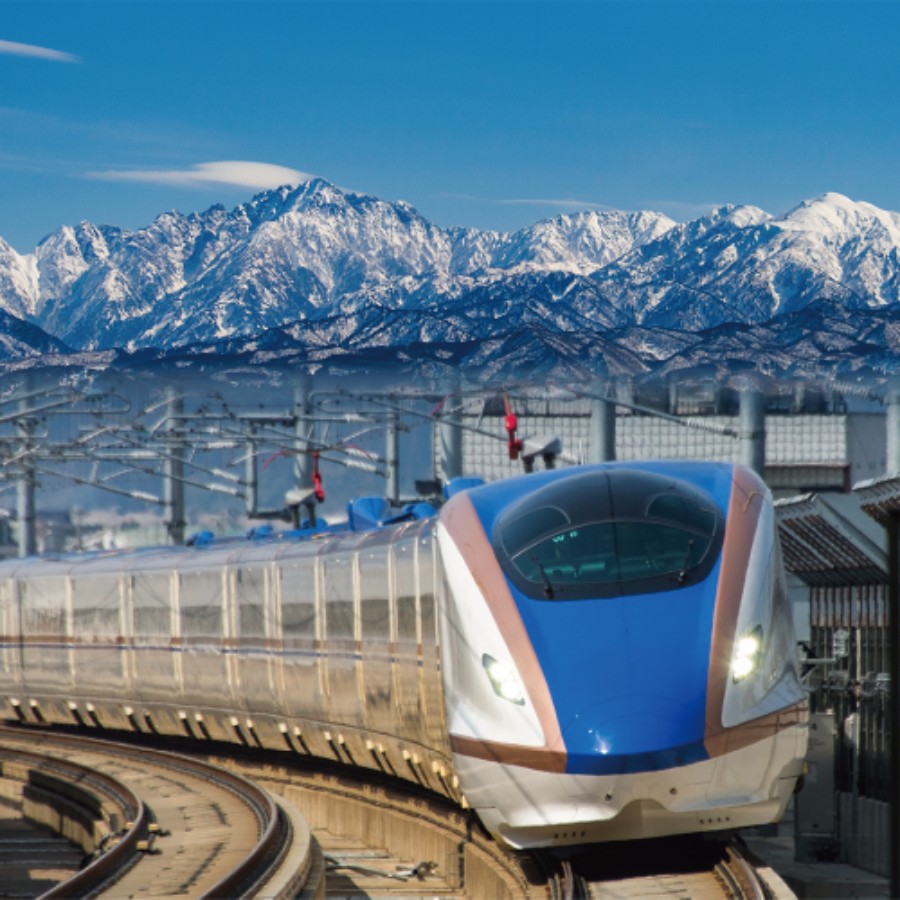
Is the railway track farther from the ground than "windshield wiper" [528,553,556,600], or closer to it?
closer to it

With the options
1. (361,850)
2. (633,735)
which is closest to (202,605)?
(361,850)

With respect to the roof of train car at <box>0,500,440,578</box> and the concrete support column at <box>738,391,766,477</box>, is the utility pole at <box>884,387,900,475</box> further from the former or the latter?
the roof of train car at <box>0,500,440,578</box>

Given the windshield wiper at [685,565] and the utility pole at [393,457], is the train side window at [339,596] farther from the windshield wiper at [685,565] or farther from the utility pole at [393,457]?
the utility pole at [393,457]

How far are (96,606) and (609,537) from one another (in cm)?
2055

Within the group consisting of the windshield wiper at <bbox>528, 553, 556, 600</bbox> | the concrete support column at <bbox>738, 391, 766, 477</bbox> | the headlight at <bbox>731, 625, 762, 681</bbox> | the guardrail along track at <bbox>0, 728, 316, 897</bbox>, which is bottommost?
the guardrail along track at <bbox>0, 728, 316, 897</bbox>

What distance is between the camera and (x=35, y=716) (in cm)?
4144

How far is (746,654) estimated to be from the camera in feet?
56.2

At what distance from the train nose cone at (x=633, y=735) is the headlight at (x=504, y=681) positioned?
2.09 ft

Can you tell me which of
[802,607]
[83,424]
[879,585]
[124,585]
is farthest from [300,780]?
[83,424]

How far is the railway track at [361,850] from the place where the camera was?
17094 mm

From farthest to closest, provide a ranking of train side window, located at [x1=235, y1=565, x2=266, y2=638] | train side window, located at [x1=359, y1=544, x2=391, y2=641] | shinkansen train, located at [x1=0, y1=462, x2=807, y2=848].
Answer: train side window, located at [x1=235, y1=565, x2=266, y2=638], train side window, located at [x1=359, y1=544, x2=391, y2=641], shinkansen train, located at [x1=0, y1=462, x2=807, y2=848]

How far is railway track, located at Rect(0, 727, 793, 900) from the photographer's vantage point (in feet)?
56.1

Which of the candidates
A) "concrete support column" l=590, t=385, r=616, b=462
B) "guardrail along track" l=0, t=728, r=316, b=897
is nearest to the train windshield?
"guardrail along track" l=0, t=728, r=316, b=897

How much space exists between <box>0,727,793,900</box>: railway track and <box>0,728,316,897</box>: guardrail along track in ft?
0.14
